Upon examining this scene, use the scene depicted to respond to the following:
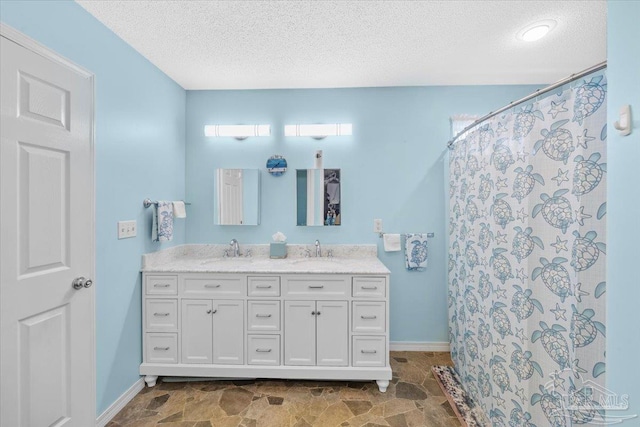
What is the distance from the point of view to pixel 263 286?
6.66ft

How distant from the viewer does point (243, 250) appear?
2607 mm

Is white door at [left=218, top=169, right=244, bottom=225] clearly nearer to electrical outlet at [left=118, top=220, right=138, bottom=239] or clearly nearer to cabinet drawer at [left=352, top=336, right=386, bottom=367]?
electrical outlet at [left=118, top=220, right=138, bottom=239]

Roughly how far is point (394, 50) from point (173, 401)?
2.95 meters

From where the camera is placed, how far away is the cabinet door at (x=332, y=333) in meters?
2.00

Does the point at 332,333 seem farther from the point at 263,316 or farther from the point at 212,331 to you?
the point at 212,331

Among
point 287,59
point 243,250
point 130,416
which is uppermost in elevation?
point 287,59

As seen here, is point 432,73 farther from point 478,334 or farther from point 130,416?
point 130,416

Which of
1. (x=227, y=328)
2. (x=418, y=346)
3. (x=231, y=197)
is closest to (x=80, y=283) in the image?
(x=227, y=328)

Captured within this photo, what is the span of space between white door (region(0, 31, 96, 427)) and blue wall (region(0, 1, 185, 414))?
0.16 meters

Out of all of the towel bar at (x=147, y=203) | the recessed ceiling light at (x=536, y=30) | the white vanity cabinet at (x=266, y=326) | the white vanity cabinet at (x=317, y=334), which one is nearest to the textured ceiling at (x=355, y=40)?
the recessed ceiling light at (x=536, y=30)

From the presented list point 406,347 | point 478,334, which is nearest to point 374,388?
point 406,347

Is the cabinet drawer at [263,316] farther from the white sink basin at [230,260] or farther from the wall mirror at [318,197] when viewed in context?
the wall mirror at [318,197]

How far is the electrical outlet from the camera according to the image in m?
1.83

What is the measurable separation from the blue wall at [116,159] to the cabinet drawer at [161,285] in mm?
75
